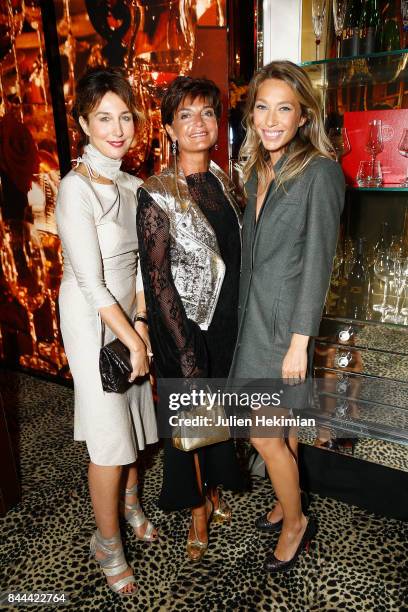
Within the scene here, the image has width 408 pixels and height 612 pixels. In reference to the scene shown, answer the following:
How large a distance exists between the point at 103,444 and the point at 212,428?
41 cm

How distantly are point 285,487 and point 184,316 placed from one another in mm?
782

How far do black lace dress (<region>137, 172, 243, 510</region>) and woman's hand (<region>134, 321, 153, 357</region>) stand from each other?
2 centimetres

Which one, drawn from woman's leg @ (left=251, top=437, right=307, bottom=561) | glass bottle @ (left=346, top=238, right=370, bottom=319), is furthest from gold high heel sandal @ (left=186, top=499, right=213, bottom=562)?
glass bottle @ (left=346, top=238, right=370, bottom=319)

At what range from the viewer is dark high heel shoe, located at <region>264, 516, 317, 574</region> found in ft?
6.39

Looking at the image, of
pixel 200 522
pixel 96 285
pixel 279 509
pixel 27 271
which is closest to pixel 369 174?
pixel 96 285

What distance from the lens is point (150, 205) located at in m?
1.63

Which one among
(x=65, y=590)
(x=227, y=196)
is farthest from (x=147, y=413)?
(x=227, y=196)

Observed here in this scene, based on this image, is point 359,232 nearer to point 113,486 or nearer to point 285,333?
point 285,333

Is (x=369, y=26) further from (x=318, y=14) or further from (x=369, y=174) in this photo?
(x=369, y=174)

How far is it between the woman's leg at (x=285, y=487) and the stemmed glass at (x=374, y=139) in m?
1.26

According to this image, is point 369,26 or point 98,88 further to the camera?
point 369,26

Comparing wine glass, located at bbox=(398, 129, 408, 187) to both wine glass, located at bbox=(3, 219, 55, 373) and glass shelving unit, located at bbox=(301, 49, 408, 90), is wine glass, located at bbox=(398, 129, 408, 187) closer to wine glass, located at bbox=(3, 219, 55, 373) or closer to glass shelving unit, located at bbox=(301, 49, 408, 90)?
glass shelving unit, located at bbox=(301, 49, 408, 90)

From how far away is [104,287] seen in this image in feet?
5.47
